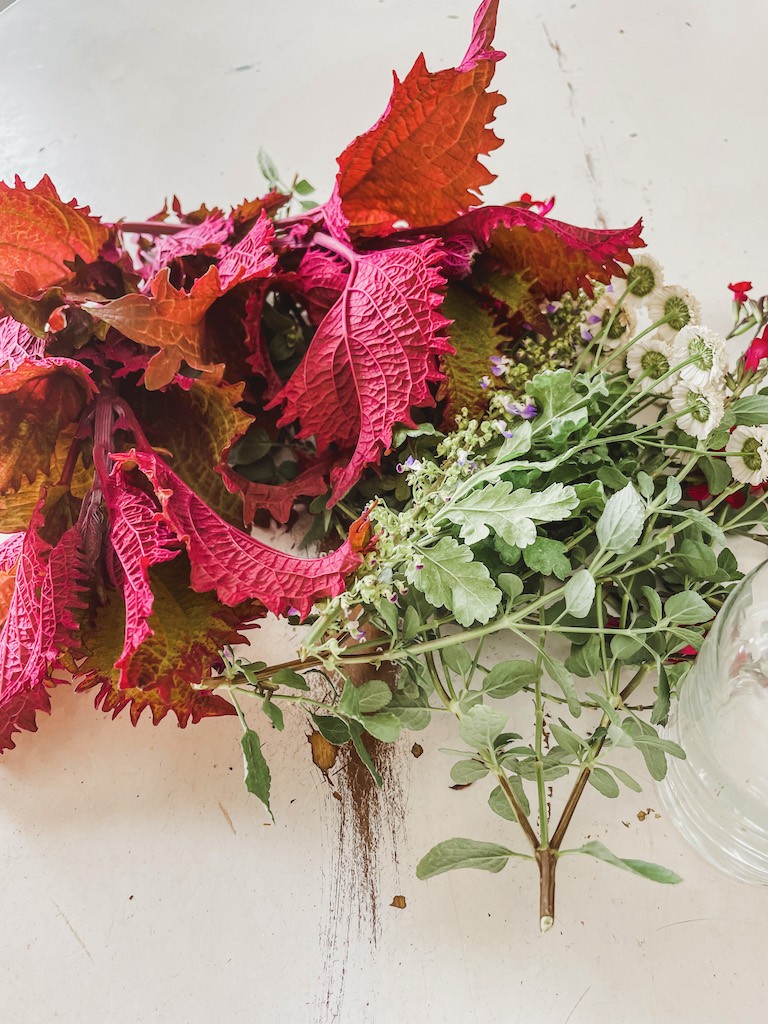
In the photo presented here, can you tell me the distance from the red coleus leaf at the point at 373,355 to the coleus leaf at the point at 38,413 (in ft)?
0.38

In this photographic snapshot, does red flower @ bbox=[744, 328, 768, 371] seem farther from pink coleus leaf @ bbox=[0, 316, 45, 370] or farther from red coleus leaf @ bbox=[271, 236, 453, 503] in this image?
pink coleus leaf @ bbox=[0, 316, 45, 370]

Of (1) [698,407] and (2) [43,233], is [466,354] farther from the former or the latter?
(2) [43,233]

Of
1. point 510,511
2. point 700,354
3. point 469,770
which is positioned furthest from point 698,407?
point 469,770

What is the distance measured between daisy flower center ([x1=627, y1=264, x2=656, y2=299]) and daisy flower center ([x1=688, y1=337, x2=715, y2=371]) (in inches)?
3.3

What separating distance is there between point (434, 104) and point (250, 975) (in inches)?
20.0

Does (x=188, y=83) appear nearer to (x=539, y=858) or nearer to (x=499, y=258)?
(x=499, y=258)

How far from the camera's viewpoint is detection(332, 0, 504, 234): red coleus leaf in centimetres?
49

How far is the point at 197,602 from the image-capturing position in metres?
0.50

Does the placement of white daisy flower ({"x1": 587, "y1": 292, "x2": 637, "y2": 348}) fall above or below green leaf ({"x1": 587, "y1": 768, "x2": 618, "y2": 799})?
above

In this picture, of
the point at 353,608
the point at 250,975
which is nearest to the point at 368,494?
the point at 353,608

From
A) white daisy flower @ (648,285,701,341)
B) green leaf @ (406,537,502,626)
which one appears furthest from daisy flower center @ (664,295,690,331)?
green leaf @ (406,537,502,626)

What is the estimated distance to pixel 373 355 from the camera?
508 millimetres

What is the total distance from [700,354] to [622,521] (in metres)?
0.10

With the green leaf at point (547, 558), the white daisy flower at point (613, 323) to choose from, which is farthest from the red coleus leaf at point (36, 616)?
the white daisy flower at point (613, 323)
